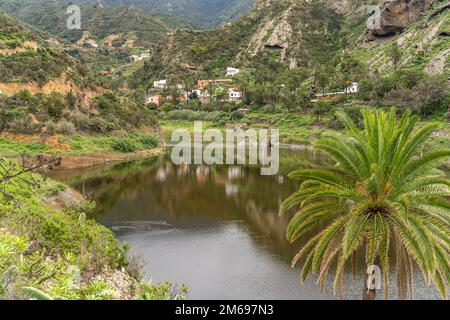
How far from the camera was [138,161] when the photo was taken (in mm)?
71062

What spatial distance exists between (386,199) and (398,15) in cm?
15376

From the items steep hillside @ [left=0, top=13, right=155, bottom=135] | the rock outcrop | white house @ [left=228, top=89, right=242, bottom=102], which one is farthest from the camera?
the rock outcrop

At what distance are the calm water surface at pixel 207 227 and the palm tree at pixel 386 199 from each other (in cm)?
683

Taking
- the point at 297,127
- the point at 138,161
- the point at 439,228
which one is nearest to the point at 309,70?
the point at 297,127

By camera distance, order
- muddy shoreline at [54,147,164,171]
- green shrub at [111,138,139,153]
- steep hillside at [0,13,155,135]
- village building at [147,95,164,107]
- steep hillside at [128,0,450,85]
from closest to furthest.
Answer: muddy shoreline at [54,147,164,171] < steep hillside at [0,13,155,135] < green shrub at [111,138,139,153] < steep hillside at [128,0,450,85] < village building at [147,95,164,107]

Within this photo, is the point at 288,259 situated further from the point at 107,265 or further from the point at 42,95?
the point at 42,95

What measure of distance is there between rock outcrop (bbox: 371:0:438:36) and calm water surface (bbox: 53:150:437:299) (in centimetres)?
11024

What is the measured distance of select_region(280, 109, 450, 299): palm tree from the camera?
41.0 feet

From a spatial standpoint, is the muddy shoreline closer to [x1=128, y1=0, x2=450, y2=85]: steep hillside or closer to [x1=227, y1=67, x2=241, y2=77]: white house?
[x1=128, y1=0, x2=450, y2=85]: steep hillside

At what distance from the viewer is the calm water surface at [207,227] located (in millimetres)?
21438

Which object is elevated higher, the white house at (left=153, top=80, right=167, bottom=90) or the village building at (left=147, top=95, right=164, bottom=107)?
the white house at (left=153, top=80, right=167, bottom=90)

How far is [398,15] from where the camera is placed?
484 ft

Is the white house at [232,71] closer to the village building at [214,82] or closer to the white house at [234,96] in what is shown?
the village building at [214,82]

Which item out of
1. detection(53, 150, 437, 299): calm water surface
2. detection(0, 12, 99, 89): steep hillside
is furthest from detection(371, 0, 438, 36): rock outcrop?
detection(53, 150, 437, 299): calm water surface
